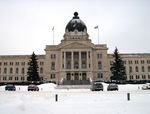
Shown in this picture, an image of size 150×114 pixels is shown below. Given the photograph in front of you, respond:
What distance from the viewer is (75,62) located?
101062mm

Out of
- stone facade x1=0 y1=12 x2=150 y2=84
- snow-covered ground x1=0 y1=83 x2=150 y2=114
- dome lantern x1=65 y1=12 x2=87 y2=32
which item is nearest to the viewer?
snow-covered ground x1=0 y1=83 x2=150 y2=114

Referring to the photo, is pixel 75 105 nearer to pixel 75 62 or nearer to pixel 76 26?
pixel 75 62

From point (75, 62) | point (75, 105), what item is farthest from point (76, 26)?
point (75, 105)

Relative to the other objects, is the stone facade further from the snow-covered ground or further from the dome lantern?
A: the snow-covered ground

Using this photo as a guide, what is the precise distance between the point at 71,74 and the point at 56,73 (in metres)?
7.88

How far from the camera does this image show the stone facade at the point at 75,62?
322 feet

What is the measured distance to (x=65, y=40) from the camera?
104 m

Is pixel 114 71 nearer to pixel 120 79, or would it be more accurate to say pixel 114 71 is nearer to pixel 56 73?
pixel 120 79

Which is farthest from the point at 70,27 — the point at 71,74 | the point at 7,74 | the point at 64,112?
the point at 64,112

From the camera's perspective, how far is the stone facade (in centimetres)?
9825

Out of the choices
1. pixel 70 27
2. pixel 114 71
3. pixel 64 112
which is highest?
pixel 70 27

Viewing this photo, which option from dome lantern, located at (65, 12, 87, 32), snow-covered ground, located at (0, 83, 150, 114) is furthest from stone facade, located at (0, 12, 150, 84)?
snow-covered ground, located at (0, 83, 150, 114)

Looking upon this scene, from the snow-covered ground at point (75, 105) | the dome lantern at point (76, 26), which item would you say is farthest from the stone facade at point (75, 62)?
the snow-covered ground at point (75, 105)

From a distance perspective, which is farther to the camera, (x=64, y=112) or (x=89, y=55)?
(x=89, y=55)
